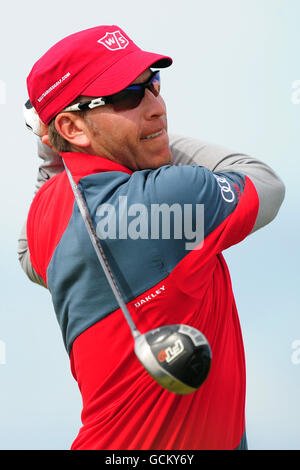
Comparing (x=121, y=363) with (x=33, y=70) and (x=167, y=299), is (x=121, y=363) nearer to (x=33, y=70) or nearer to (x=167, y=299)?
(x=167, y=299)

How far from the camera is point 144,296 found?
2039mm

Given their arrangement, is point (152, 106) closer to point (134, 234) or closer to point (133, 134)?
point (133, 134)

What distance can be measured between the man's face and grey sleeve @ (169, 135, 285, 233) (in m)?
0.16

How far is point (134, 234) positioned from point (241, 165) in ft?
1.34

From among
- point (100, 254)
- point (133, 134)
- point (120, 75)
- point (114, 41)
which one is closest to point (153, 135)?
point (133, 134)

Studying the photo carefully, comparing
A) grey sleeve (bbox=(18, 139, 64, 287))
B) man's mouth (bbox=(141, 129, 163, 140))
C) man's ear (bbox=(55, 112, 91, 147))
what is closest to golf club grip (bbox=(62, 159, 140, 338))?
man's ear (bbox=(55, 112, 91, 147))

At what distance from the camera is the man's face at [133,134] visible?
210 cm

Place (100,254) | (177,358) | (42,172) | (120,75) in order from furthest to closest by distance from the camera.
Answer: (42,172) < (120,75) < (100,254) < (177,358)

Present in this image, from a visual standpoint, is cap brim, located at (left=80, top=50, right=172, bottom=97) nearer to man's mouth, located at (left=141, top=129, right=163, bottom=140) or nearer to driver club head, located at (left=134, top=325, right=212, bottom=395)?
man's mouth, located at (left=141, top=129, right=163, bottom=140)

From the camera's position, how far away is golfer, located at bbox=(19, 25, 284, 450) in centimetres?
200

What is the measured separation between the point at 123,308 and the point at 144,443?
0.48m

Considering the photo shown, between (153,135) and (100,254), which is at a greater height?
(153,135)

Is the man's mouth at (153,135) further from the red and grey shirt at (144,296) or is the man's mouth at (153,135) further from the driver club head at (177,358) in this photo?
the driver club head at (177,358)

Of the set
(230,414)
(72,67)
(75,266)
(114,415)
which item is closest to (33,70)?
(72,67)
